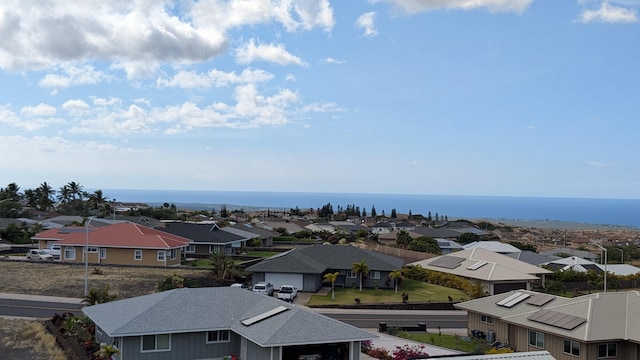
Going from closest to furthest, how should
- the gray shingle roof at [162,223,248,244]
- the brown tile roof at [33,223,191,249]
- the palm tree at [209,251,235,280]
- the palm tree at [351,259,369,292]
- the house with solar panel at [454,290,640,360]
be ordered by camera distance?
the house with solar panel at [454,290,640,360] < the palm tree at [351,259,369,292] < the palm tree at [209,251,235,280] < the brown tile roof at [33,223,191,249] < the gray shingle roof at [162,223,248,244]

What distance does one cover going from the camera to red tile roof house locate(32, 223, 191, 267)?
6631 centimetres

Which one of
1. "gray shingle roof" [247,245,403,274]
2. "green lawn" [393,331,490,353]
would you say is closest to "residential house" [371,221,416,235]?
"gray shingle roof" [247,245,403,274]

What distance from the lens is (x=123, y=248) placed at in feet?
219

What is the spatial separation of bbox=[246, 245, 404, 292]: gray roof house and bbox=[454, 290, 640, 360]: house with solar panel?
787 inches

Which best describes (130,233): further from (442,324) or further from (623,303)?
(623,303)

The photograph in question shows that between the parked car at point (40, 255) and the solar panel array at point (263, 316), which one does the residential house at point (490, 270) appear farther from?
the parked car at point (40, 255)

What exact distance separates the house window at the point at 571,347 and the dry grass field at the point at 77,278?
32.4m

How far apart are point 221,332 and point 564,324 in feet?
59.9

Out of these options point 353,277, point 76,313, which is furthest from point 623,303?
point 76,313

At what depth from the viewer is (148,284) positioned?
5362 cm

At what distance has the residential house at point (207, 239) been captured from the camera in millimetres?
78688

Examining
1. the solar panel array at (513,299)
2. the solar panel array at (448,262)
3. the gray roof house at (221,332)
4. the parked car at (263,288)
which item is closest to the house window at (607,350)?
the solar panel array at (513,299)

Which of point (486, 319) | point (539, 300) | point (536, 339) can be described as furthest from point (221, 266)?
point (536, 339)

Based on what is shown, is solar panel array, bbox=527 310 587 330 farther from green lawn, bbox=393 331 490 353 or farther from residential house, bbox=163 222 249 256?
residential house, bbox=163 222 249 256
